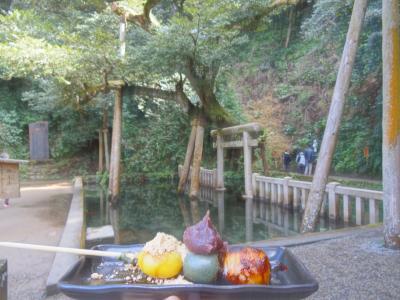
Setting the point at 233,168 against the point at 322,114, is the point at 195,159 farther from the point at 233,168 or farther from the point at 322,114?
the point at 322,114

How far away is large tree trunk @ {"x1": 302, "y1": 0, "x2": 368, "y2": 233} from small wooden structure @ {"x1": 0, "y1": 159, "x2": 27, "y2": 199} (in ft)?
16.9

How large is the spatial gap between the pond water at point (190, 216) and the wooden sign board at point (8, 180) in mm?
2086

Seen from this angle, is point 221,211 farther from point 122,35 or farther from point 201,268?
point 201,268

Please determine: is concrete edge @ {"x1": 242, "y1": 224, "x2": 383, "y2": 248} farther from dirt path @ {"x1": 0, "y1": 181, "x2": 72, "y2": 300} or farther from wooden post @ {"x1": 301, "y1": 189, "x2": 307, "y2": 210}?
wooden post @ {"x1": 301, "y1": 189, "x2": 307, "y2": 210}

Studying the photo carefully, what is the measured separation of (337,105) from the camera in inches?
223

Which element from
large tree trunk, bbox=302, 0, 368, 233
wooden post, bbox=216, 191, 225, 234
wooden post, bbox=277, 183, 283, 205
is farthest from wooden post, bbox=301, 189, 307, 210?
large tree trunk, bbox=302, 0, 368, 233

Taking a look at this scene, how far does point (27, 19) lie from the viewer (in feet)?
29.8

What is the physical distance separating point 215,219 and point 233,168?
18.3ft

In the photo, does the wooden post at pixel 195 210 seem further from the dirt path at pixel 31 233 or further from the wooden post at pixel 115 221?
the dirt path at pixel 31 233

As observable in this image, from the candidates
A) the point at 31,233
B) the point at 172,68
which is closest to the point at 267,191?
the point at 172,68

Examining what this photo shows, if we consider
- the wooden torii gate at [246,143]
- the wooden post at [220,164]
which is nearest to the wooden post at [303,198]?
the wooden torii gate at [246,143]

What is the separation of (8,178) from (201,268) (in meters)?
6.44

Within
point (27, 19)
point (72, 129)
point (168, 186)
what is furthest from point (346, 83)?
point (72, 129)

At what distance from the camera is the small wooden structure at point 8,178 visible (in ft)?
21.7
